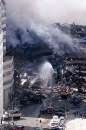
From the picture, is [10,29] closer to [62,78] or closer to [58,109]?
[62,78]

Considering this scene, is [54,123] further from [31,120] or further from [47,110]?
[47,110]

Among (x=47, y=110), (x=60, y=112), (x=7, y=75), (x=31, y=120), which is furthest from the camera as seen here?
(x=7, y=75)

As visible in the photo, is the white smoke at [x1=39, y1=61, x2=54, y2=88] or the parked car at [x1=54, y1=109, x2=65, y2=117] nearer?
the parked car at [x1=54, y1=109, x2=65, y2=117]

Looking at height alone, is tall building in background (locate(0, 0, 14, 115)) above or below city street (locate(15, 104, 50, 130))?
above

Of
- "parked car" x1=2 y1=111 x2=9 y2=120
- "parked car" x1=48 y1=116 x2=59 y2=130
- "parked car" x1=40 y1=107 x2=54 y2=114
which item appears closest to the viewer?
"parked car" x1=48 y1=116 x2=59 y2=130

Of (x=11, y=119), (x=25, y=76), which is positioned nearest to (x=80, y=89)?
(x=25, y=76)

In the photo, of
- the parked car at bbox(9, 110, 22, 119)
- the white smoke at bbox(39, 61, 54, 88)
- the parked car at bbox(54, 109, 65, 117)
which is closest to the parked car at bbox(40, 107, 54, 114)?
the parked car at bbox(54, 109, 65, 117)

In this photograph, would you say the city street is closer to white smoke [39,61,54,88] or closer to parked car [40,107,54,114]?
parked car [40,107,54,114]

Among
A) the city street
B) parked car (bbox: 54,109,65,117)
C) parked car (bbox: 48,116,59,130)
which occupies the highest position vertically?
parked car (bbox: 48,116,59,130)

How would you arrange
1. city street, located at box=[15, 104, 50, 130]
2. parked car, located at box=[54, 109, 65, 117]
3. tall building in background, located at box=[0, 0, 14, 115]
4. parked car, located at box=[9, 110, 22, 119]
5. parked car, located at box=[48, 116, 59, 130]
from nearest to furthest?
parked car, located at box=[48, 116, 59, 130]
city street, located at box=[15, 104, 50, 130]
parked car, located at box=[9, 110, 22, 119]
parked car, located at box=[54, 109, 65, 117]
tall building in background, located at box=[0, 0, 14, 115]

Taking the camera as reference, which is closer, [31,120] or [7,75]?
[31,120]

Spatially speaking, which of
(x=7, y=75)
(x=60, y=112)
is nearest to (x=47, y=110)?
(x=60, y=112)
